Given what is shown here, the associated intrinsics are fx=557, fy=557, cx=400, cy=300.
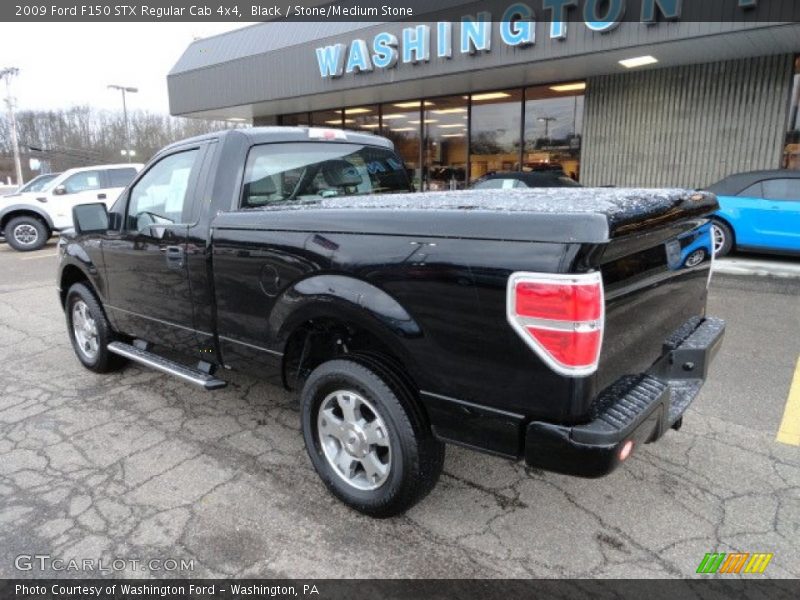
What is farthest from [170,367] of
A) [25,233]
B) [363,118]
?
[363,118]

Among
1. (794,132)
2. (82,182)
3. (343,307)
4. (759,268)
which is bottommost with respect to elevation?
(759,268)

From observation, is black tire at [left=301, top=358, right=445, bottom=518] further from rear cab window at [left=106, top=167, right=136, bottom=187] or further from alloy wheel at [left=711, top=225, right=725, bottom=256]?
rear cab window at [left=106, top=167, right=136, bottom=187]

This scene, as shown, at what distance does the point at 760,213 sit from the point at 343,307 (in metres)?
8.29

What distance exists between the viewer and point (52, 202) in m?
13.4

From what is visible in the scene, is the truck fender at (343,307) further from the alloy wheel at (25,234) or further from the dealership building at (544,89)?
the alloy wheel at (25,234)

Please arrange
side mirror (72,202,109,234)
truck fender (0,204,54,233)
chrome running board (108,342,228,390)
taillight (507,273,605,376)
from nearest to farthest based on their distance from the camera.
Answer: taillight (507,273,605,376)
chrome running board (108,342,228,390)
side mirror (72,202,109,234)
truck fender (0,204,54,233)

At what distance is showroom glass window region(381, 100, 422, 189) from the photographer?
15602mm

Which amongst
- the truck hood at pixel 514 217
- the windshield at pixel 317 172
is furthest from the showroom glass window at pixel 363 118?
the truck hood at pixel 514 217

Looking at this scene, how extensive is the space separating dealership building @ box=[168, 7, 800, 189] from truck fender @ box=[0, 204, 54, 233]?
19.4 ft

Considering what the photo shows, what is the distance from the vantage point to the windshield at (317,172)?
336 cm

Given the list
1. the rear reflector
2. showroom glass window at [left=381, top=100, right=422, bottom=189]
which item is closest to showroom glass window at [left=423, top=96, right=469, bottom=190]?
showroom glass window at [left=381, top=100, right=422, bottom=189]

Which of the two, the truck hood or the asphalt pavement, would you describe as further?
the asphalt pavement

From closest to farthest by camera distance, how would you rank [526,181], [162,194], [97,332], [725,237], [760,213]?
[162,194] → [97,332] → [760,213] → [725,237] → [526,181]

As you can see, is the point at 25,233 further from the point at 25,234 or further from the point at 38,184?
the point at 38,184
